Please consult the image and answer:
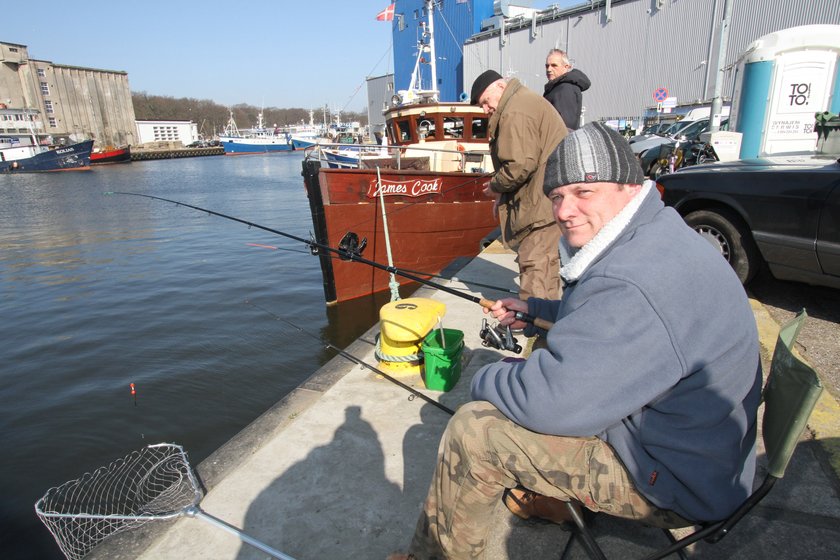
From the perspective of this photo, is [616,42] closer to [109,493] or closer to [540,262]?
[540,262]

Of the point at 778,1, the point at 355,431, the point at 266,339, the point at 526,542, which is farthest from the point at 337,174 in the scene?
the point at 778,1

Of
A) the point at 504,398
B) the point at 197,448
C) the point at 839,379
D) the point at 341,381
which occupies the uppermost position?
the point at 504,398

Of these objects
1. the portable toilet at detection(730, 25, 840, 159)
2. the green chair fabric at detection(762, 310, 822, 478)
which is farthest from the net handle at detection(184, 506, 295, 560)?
the portable toilet at detection(730, 25, 840, 159)

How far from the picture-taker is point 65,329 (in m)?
7.94

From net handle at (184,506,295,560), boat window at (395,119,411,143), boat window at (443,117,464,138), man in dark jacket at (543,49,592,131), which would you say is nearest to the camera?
net handle at (184,506,295,560)

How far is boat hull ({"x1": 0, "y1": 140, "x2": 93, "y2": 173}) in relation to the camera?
44.5 metres

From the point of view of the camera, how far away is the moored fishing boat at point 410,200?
7.66 m

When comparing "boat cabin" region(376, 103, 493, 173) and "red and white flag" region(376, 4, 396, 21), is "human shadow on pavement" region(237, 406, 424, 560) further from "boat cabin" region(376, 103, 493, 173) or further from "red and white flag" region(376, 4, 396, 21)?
"red and white flag" region(376, 4, 396, 21)

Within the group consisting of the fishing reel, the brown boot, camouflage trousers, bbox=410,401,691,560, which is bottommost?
the brown boot

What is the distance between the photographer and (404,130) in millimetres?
10539

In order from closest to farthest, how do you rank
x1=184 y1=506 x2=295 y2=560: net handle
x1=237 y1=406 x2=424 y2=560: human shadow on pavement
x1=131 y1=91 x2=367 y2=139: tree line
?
x1=184 y1=506 x2=295 y2=560: net handle → x1=237 y1=406 x2=424 y2=560: human shadow on pavement → x1=131 y1=91 x2=367 y2=139: tree line

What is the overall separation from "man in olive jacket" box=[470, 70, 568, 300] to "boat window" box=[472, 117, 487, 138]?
21.1 feet

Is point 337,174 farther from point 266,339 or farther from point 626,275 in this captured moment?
point 626,275

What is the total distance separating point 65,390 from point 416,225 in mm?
5565
